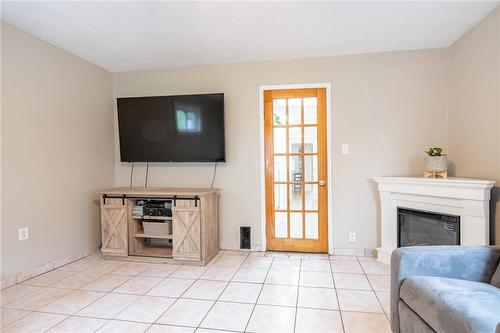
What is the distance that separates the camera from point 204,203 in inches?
114

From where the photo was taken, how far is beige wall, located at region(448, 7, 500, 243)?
7.35 feet

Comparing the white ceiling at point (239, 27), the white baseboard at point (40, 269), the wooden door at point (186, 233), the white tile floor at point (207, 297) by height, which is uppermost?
the white ceiling at point (239, 27)

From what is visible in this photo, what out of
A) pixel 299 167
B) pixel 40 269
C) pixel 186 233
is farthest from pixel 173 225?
pixel 299 167

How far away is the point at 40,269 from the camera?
2.65m

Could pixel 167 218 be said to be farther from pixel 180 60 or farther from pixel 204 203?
pixel 180 60

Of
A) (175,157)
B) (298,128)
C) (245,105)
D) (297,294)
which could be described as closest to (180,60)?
(245,105)

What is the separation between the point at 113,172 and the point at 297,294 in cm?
282

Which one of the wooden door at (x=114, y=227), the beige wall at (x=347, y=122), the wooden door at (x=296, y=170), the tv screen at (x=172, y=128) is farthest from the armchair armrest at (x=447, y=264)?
the wooden door at (x=114, y=227)

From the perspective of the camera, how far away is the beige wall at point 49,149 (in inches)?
93.7

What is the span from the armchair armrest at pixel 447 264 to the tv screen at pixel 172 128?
2135 mm

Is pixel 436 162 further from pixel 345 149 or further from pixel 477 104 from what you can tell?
pixel 345 149

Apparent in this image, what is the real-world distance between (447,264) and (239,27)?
7.91ft

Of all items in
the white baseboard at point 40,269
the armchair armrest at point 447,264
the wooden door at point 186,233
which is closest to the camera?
the armchair armrest at point 447,264

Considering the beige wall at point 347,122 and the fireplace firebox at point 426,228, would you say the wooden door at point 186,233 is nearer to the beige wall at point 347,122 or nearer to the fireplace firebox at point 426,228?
the beige wall at point 347,122
